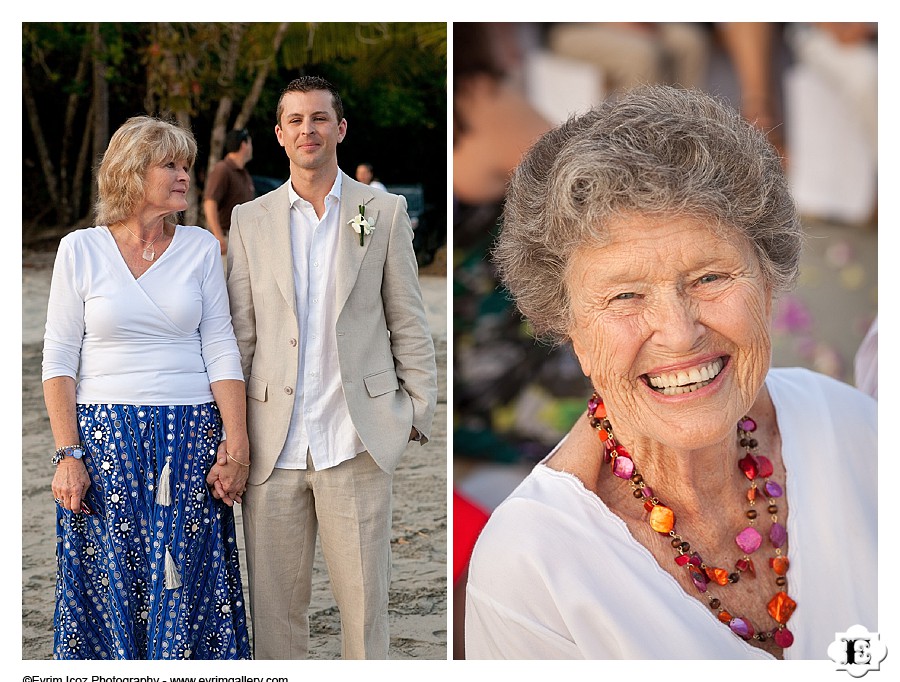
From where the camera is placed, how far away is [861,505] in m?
2.84

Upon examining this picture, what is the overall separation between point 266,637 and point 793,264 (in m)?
2.01

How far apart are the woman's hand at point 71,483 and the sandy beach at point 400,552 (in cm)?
63

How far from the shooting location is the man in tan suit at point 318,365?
9.45 feet

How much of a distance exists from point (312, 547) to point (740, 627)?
1.33 metres

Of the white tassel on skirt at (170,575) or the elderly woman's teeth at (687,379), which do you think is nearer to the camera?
the elderly woman's teeth at (687,379)

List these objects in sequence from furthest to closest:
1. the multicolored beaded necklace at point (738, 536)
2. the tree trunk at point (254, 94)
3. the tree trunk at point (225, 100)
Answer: the tree trunk at point (254, 94) → the tree trunk at point (225, 100) → the multicolored beaded necklace at point (738, 536)

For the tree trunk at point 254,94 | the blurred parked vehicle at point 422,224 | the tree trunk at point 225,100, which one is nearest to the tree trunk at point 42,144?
the tree trunk at point 225,100

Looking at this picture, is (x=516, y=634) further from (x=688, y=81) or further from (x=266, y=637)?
(x=688, y=81)

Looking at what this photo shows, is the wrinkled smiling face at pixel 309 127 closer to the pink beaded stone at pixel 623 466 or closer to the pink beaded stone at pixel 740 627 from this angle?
the pink beaded stone at pixel 623 466

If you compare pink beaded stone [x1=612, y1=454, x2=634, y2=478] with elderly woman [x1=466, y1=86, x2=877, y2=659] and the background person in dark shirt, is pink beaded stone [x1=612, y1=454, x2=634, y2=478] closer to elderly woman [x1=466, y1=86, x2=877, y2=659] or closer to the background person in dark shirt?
elderly woman [x1=466, y1=86, x2=877, y2=659]

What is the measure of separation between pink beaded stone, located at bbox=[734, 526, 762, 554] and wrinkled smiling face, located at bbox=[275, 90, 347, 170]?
169cm

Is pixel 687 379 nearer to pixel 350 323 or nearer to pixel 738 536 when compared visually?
pixel 738 536

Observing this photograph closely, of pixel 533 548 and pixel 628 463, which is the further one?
pixel 628 463
